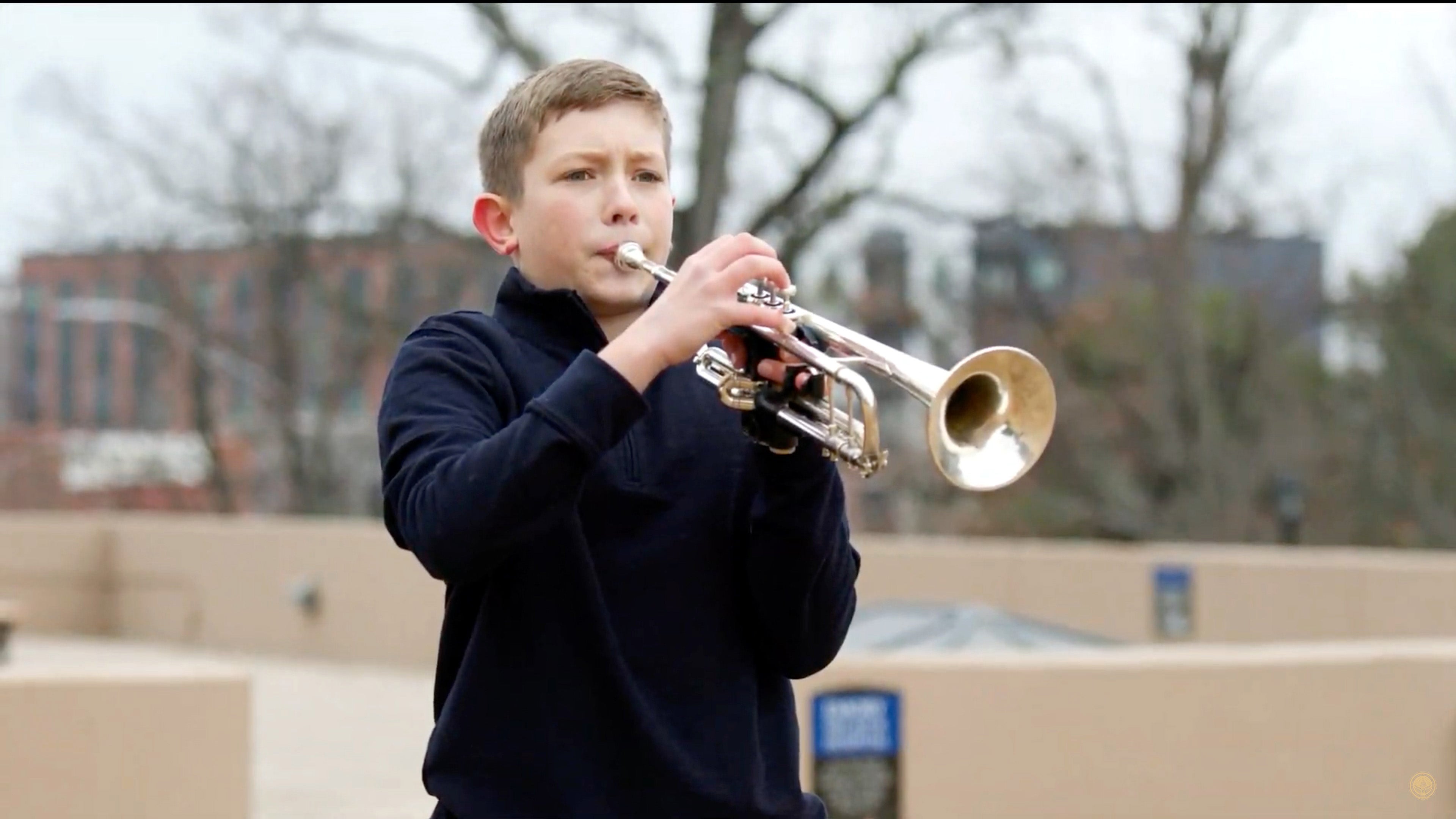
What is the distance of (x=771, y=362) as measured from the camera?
2.35 m

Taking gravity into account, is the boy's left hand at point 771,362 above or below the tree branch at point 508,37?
below

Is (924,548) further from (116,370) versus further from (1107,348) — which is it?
(116,370)

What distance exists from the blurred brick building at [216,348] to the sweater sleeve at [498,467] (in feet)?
62.8

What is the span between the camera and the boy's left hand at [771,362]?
234cm

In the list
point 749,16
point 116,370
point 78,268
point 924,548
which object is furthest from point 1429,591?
point 116,370

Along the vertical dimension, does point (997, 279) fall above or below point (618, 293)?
above

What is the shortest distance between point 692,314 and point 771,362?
0.19 meters

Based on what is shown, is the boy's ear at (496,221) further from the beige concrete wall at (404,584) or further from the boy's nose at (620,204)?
the beige concrete wall at (404,584)

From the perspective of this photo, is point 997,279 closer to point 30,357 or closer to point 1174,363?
point 1174,363

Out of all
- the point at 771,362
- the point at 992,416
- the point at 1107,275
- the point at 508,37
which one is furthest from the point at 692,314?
the point at 1107,275

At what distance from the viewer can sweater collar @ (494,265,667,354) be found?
7.95 ft

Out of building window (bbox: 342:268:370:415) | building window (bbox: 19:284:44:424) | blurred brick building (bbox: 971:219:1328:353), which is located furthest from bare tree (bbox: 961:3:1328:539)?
building window (bbox: 19:284:44:424)

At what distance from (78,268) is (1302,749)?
33738 mm

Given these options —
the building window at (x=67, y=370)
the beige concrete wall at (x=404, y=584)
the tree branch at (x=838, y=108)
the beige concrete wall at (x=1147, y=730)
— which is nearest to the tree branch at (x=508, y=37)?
the tree branch at (x=838, y=108)
